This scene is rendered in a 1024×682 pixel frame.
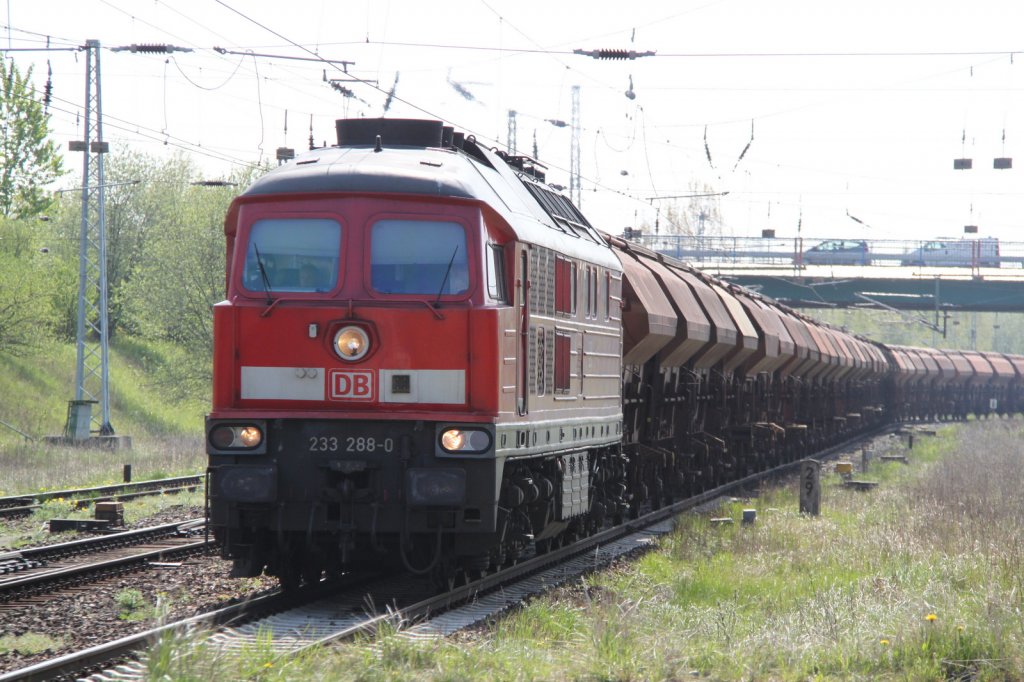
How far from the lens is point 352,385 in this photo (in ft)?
33.6

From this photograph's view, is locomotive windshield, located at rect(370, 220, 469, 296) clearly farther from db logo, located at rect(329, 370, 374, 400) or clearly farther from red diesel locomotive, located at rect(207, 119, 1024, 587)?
db logo, located at rect(329, 370, 374, 400)

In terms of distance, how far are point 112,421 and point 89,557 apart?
106 feet

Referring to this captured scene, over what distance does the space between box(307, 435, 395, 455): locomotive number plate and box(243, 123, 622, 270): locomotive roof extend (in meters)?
1.95

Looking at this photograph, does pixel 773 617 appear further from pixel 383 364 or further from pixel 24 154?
pixel 24 154

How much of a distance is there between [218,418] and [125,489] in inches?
506

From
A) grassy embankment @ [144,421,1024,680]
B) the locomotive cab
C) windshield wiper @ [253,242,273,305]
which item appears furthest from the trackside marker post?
windshield wiper @ [253,242,273,305]

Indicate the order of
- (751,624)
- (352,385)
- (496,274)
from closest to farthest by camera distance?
(751,624) → (352,385) → (496,274)

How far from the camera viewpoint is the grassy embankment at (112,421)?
25.8 m

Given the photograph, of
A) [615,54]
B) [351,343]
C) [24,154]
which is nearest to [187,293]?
[24,154]

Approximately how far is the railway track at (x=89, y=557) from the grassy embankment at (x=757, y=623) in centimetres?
408

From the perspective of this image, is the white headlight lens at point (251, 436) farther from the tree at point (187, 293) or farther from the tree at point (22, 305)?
the tree at point (187, 293)

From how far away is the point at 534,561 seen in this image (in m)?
13.1

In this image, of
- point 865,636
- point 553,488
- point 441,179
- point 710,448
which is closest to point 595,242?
point 553,488

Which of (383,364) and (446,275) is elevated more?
(446,275)
